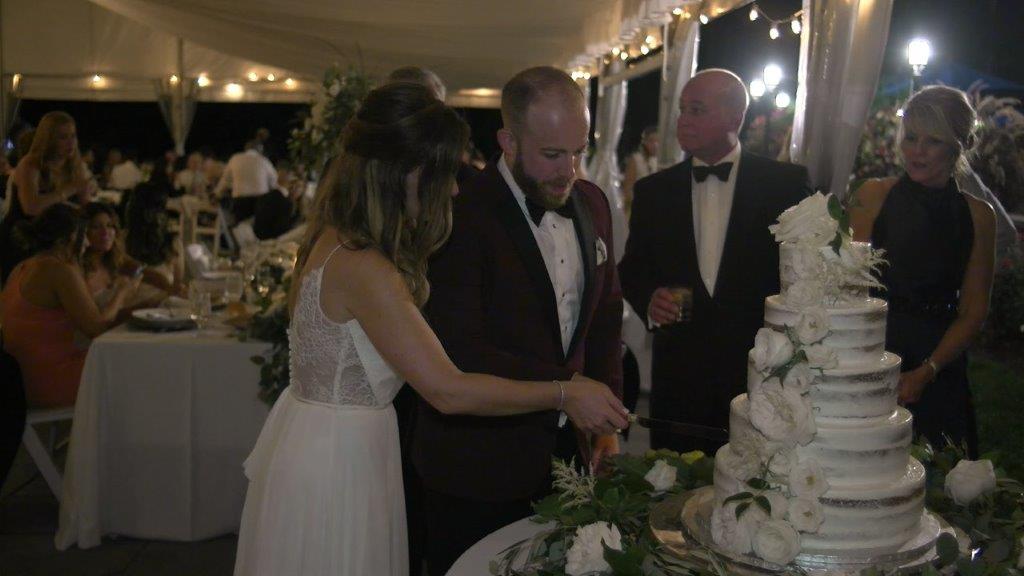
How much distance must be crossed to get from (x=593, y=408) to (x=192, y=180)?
40.8 ft

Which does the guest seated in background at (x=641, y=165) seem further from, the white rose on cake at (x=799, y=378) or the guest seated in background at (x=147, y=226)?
the white rose on cake at (x=799, y=378)

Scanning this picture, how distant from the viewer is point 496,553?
196 cm

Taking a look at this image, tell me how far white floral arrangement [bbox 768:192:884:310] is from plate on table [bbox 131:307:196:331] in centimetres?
339

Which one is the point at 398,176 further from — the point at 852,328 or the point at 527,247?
the point at 852,328

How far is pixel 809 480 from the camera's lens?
5.13 ft

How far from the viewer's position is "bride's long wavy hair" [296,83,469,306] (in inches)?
82.8

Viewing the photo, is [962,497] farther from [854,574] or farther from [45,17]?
[45,17]

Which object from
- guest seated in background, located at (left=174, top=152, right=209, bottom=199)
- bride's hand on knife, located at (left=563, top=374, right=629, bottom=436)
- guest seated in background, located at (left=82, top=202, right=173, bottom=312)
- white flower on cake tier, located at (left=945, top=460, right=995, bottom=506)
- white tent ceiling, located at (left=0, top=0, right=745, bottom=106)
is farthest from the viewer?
guest seated in background, located at (left=174, top=152, right=209, bottom=199)

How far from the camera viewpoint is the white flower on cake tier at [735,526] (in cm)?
159

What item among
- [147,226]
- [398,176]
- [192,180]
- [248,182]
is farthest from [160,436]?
[192,180]

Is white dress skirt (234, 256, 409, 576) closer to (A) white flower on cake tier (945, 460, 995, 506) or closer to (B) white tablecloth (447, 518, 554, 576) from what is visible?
(B) white tablecloth (447, 518, 554, 576)

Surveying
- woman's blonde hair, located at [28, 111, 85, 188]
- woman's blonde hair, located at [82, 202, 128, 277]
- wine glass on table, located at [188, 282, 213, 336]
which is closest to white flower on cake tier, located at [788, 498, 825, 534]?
wine glass on table, located at [188, 282, 213, 336]

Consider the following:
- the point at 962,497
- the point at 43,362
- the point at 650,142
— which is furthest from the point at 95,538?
the point at 650,142

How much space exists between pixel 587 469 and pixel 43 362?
9.73 feet
